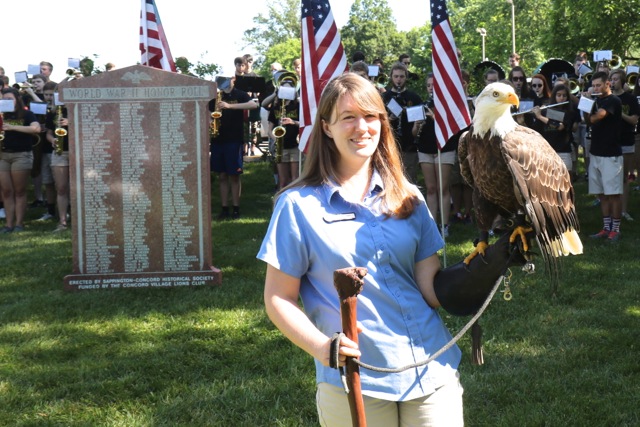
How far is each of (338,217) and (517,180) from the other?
1162 mm

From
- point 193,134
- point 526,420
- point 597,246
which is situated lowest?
point 526,420

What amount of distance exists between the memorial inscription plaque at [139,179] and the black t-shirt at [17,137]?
3956 mm

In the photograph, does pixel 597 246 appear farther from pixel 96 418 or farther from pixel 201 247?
pixel 96 418

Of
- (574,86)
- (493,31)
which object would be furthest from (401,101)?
(493,31)

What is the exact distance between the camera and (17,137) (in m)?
11.7

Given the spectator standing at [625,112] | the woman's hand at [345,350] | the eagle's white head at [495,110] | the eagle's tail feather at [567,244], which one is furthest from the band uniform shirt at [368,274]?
the spectator standing at [625,112]

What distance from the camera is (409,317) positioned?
2.75 m

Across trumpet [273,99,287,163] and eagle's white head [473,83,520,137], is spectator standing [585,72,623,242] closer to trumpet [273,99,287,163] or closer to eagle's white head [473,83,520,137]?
trumpet [273,99,287,163]

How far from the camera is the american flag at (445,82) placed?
7984mm

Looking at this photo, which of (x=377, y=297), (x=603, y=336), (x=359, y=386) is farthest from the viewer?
(x=603, y=336)

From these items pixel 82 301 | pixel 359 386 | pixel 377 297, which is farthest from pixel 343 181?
pixel 82 301

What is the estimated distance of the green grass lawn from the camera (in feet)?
16.0

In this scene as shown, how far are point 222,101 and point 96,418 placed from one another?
791 centimetres

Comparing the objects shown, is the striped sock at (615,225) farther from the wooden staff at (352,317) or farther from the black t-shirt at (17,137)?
the black t-shirt at (17,137)
